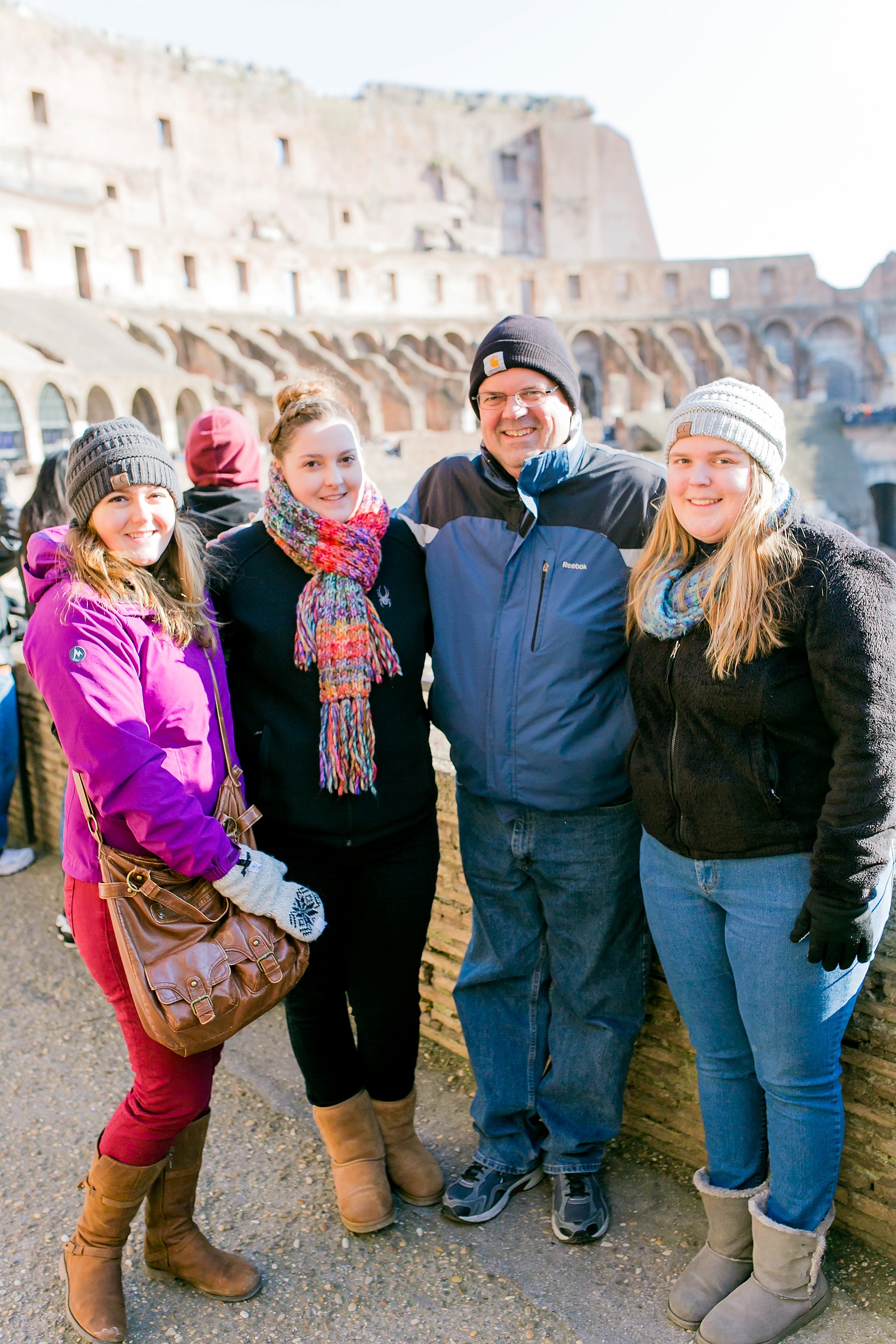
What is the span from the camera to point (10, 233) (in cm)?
2692

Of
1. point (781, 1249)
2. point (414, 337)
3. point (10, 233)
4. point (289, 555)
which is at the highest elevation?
point (10, 233)

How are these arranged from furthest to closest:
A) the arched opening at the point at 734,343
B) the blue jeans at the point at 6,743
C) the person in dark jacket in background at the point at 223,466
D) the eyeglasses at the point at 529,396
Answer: the arched opening at the point at 734,343, the blue jeans at the point at 6,743, the person in dark jacket in background at the point at 223,466, the eyeglasses at the point at 529,396

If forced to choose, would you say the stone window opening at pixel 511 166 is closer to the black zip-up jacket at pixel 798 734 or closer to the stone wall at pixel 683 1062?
the stone wall at pixel 683 1062

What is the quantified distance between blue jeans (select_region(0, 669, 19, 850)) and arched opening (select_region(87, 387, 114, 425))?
54.2ft

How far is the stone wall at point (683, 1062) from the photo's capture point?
2125mm

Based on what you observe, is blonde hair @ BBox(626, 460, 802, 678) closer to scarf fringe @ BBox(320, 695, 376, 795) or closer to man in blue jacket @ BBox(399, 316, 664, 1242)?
man in blue jacket @ BBox(399, 316, 664, 1242)

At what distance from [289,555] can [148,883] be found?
0.84 meters

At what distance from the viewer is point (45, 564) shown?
7.04 ft

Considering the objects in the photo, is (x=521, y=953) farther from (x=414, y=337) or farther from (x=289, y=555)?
(x=414, y=337)

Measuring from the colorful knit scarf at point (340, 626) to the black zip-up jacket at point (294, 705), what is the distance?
4cm

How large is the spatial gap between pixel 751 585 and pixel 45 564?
1.47 meters

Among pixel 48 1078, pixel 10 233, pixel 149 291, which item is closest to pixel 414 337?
pixel 149 291

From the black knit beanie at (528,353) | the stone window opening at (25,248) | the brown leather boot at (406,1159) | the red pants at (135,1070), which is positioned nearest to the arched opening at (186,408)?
the stone window opening at (25,248)

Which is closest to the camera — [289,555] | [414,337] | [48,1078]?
[289,555]
